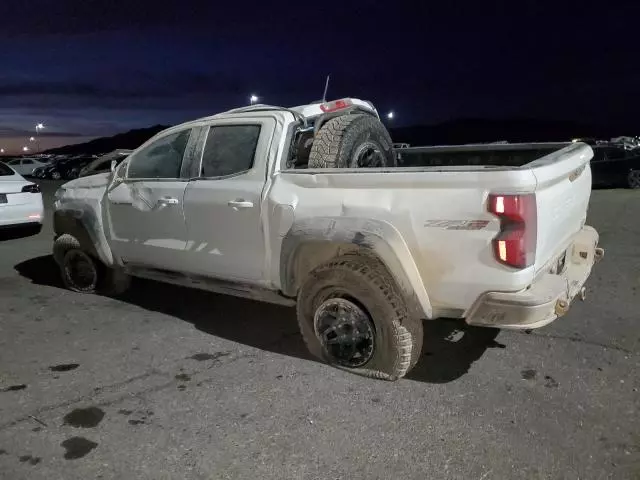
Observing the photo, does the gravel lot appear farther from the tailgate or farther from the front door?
the tailgate

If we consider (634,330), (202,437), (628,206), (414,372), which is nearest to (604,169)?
(628,206)

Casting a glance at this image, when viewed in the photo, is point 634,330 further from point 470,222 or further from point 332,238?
point 332,238

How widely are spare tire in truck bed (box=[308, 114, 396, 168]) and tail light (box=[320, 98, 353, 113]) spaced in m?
0.27

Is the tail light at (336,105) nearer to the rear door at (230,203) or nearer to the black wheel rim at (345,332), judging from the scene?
the rear door at (230,203)

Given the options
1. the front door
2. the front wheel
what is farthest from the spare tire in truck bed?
the front wheel

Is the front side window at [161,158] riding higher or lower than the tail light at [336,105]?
lower

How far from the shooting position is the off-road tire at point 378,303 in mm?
3650

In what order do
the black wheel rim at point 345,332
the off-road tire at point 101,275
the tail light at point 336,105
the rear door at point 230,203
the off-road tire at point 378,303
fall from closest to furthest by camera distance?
the off-road tire at point 378,303, the black wheel rim at point 345,332, the rear door at point 230,203, the tail light at point 336,105, the off-road tire at point 101,275

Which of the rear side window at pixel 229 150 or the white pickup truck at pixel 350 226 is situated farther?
the rear side window at pixel 229 150

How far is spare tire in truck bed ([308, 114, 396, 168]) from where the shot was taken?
4211mm

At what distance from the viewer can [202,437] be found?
323 centimetres

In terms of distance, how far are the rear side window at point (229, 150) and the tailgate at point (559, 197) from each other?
2119 millimetres

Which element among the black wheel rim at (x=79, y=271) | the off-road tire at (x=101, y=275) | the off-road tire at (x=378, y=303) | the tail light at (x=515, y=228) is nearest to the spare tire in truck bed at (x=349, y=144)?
the off-road tire at (x=378, y=303)

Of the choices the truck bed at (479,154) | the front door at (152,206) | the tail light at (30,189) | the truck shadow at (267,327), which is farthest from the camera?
the tail light at (30,189)
